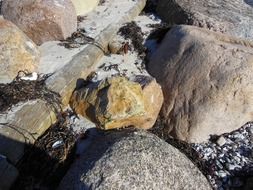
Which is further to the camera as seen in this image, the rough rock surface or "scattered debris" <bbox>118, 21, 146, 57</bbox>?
"scattered debris" <bbox>118, 21, 146, 57</bbox>

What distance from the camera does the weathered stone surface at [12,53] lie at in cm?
477

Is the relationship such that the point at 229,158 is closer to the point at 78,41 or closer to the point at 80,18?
the point at 78,41

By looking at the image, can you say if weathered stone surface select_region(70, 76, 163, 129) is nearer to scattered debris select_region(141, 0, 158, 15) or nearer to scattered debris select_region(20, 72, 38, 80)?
scattered debris select_region(20, 72, 38, 80)

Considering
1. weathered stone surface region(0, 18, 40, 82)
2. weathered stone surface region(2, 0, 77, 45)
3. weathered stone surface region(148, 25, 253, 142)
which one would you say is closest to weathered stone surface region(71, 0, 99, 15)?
weathered stone surface region(2, 0, 77, 45)

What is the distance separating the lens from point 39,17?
5.49 m

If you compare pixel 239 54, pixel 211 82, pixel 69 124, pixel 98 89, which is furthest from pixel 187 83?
pixel 69 124

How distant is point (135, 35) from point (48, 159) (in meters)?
2.60

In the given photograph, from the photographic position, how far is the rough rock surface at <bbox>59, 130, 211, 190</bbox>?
128 inches

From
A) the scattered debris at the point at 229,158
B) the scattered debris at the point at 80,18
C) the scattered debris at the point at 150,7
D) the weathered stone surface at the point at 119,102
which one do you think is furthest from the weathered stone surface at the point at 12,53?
the scattered debris at the point at 150,7

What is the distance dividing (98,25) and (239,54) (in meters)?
2.34

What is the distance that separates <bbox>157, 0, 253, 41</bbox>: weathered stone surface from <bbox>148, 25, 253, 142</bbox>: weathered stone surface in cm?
90

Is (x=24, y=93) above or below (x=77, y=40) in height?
above

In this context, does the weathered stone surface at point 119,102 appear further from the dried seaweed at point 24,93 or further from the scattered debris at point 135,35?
the scattered debris at point 135,35

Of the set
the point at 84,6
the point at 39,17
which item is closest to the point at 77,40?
the point at 39,17
